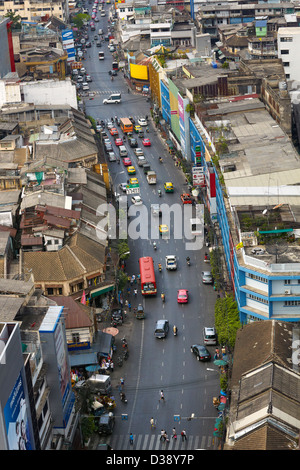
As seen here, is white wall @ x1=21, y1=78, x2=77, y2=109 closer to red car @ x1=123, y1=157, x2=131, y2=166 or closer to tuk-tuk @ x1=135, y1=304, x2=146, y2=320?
red car @ x1=123, y1=157, x2=131, y2=166

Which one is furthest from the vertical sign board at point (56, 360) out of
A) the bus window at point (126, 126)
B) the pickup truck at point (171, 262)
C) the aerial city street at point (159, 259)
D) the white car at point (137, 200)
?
the bus window at point (126, 126)

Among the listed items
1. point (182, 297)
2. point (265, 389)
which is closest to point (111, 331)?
point (182, 297)

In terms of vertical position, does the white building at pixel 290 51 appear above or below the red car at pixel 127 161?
above

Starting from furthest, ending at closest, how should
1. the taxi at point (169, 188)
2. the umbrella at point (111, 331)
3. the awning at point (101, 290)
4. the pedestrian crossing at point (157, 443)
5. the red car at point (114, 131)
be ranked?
the red car at point (114, 131) → the taxi at point (169, 188) → the awning at point (101, 290) → the umbrella at point (111, 331) → the pedestrian crossing at point (157, 443)

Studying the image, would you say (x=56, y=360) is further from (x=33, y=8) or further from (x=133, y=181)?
(x=33, y=8)

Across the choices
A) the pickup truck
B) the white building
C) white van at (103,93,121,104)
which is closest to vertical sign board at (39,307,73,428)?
the pickup truck

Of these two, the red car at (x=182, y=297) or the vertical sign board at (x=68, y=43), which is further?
the vertical sign board at (x=68, y=43)

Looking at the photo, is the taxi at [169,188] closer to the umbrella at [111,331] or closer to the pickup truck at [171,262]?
the pickup truck at [171,262]

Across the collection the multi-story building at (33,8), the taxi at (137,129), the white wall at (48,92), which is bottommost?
the taxi at (137,129)
